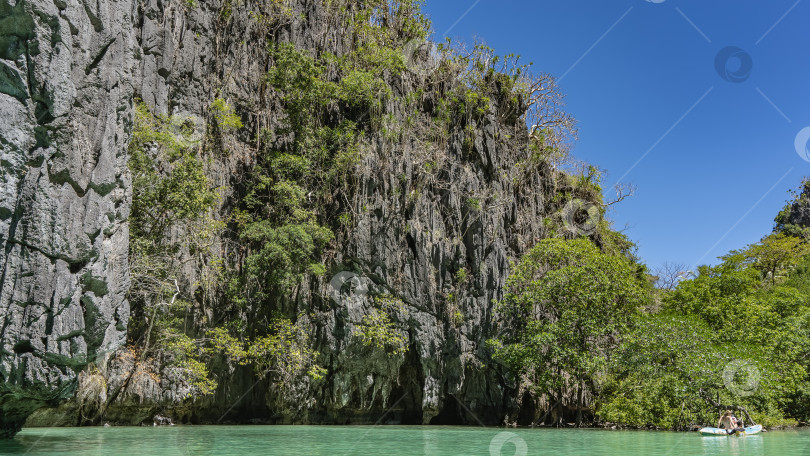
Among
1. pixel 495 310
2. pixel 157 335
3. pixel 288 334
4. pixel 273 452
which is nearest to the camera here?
pixel 273 452

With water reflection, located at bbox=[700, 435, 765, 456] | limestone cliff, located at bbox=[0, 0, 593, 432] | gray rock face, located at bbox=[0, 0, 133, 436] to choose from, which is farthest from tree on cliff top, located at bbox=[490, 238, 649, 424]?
Result: gray rock face, located at bbox=[0, 0, 133, 436]

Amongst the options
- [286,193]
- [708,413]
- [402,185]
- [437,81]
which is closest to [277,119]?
[286,193]

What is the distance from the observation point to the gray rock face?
10.1 meters

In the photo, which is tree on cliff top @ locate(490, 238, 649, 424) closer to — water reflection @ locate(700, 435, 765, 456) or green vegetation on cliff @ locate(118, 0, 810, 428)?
green vegetation on cliff @ locate(118, 0, 810, 428)

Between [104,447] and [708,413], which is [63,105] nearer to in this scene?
[104,447]

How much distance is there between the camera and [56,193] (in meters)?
10.8

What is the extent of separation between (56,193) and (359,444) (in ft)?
27.4

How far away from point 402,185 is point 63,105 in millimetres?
14622

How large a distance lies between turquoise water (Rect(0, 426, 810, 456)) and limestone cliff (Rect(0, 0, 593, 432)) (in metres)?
1.34

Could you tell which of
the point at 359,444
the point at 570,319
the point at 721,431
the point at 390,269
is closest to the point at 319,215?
the point at 390,269

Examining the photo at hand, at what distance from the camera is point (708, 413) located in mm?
18969

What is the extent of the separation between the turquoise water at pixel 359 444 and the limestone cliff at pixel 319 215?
134cm

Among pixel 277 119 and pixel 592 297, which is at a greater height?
pixel 277 119

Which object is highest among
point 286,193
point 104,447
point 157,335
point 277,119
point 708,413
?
point 277,119
